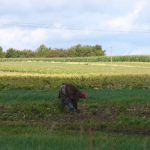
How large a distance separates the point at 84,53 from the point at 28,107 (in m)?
110

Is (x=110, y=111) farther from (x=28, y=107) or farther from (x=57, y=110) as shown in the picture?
(x=28, y=107)

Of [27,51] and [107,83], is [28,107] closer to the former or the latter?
[107,83]

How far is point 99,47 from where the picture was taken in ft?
444

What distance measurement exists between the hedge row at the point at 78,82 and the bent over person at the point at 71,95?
17.1m

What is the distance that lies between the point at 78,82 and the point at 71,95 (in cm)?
1985

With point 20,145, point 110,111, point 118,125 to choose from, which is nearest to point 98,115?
point 110,111

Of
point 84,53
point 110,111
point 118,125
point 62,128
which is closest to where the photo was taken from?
point 62,128

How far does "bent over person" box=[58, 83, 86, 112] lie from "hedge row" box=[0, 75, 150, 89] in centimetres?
1710

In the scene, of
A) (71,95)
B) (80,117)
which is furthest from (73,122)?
(71,95)

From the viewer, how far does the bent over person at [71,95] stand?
70.6 ft

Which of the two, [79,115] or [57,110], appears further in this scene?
[57,110]

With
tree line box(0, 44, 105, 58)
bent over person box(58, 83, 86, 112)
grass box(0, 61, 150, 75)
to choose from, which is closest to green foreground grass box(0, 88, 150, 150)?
bent over person box(58, 83, 86, 112)

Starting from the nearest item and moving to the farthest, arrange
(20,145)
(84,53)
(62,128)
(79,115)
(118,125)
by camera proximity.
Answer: (20,145)
(62,128)
(118,125)
(79,115)
(84,53)

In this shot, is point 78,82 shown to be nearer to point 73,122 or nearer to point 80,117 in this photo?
point 80,117
